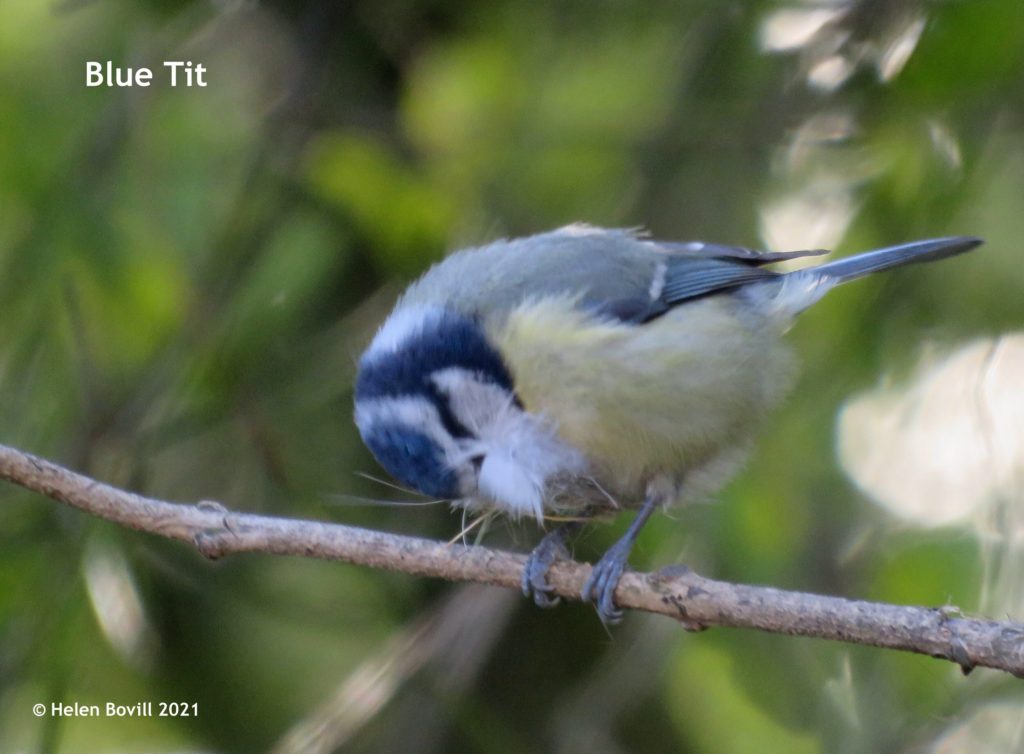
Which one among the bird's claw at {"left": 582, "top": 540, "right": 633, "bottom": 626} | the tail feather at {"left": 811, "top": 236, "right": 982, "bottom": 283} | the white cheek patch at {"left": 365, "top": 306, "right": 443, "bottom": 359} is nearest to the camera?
the bird's claw at {"left": 582, "top": 540, "right": 633, "bottom": 626}

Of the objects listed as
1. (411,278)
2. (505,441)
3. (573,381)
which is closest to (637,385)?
(573,381)

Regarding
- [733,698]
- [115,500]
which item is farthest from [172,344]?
[733,698]

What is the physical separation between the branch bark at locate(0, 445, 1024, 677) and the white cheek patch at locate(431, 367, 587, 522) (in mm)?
156

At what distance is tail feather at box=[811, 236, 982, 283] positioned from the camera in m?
1.93

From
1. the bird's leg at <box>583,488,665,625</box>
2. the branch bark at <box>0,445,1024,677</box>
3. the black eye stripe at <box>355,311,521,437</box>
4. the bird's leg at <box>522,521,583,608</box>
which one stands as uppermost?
the black eye stripe at <box>355,311,521,437</box>

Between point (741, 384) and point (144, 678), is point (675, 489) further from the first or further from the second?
point (144, 678)

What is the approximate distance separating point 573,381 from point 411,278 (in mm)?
735

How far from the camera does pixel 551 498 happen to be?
6.08ft

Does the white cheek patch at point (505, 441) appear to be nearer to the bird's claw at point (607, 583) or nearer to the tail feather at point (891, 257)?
the bird's claw at point (607, 583)

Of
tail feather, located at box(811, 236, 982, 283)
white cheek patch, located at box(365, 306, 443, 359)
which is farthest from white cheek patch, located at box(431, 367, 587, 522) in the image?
tail feather, located at box(811, 236, 982, 283)

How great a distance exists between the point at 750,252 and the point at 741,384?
1.09 ft

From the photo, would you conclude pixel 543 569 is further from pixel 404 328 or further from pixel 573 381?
pixel 404 328

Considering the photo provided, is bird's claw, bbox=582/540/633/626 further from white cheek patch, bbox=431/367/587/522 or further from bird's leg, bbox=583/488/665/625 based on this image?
white cheek patch, bbox=431/367/587/522

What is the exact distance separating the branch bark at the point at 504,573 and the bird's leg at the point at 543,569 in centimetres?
15
